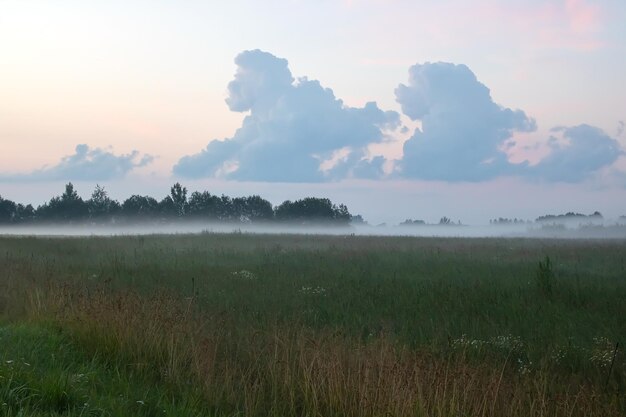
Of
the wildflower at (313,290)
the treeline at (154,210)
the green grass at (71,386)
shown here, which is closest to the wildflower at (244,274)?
the wildflower at (313,290)

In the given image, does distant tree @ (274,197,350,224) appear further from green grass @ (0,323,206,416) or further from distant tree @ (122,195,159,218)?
green grass @ (0,323,206,416)

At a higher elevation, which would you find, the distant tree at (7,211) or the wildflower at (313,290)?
the distant tree at (7,211)

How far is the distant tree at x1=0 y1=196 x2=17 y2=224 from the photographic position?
10212 centimetres

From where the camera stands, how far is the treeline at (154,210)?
102500 millimetres

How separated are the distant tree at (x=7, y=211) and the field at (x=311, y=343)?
92.5 meters

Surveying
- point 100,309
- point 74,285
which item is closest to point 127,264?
point 74,285

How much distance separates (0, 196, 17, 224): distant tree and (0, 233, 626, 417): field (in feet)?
303

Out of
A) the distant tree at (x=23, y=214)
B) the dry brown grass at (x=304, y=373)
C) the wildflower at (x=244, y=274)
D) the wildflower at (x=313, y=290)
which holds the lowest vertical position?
the dry brown grass at (x=304, y=373)

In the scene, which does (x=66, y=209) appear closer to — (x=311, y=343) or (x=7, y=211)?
(x=7, y=211)

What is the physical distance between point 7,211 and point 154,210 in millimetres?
23457

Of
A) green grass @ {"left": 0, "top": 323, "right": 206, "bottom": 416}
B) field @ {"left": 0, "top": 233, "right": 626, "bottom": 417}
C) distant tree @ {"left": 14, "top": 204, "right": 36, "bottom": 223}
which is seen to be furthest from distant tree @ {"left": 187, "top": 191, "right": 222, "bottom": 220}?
green grass @ {"left": 0, "top": 323, "right": 206, "bottom": 416}

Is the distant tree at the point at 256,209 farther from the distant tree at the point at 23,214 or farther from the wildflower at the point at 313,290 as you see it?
the wildflower at the point at 313,290

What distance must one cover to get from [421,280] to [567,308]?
4981 mm

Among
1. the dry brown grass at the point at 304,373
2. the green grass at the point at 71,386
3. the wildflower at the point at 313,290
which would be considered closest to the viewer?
the green grass at the point at 71,386
